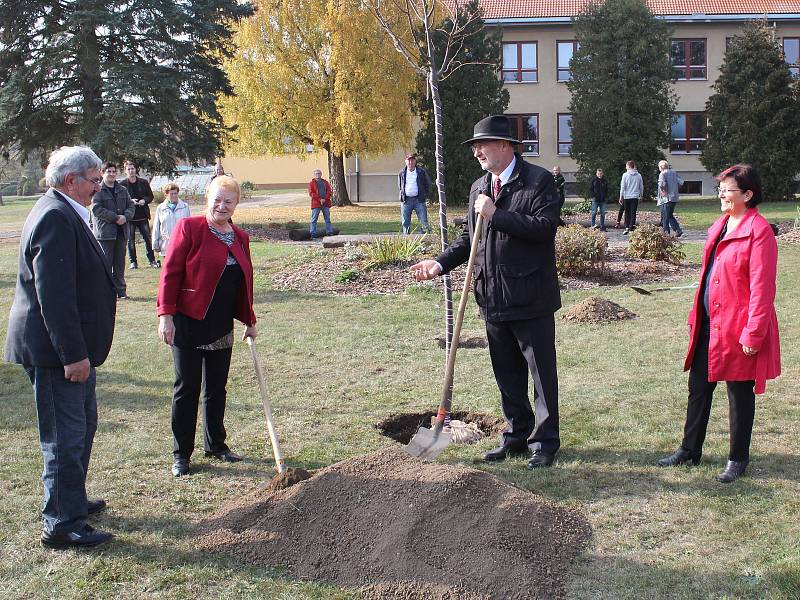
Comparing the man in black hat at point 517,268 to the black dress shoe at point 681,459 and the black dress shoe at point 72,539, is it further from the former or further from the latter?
the black dress shoe at point 72,539

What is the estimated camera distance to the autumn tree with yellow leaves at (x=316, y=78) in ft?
97.1

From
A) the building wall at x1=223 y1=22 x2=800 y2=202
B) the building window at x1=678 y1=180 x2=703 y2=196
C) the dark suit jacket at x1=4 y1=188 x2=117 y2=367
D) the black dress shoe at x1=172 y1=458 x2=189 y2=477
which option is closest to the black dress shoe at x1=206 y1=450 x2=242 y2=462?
the black dress shoe at x1=172 y1=458 x2=189 y2=477

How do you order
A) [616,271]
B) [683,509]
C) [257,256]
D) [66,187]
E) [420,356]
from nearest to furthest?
1. [66,187]
2. [683,509]
3. [420,356]
4. [616,271]
5. [257,256]

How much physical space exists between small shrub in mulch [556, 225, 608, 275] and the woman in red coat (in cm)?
788

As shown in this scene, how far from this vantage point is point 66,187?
425 cm

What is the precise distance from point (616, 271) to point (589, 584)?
10424 millimetres

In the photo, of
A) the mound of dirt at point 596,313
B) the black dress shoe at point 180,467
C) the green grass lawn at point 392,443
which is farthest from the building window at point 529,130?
the black dress shoe at point 180,467

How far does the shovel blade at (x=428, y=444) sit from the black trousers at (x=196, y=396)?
52.7 inches

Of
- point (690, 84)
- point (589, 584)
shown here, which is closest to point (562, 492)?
point (589, 584)

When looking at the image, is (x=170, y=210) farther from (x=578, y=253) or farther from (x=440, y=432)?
(x=440, y=432)

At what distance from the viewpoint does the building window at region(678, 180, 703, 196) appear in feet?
130

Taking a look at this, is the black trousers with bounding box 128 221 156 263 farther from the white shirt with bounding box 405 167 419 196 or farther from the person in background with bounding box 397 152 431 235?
the white shirt with bounding box 405 167 419 196

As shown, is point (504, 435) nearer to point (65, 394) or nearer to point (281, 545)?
point (281, 545)

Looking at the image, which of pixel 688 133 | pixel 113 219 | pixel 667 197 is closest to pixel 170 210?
pixel 113 219
